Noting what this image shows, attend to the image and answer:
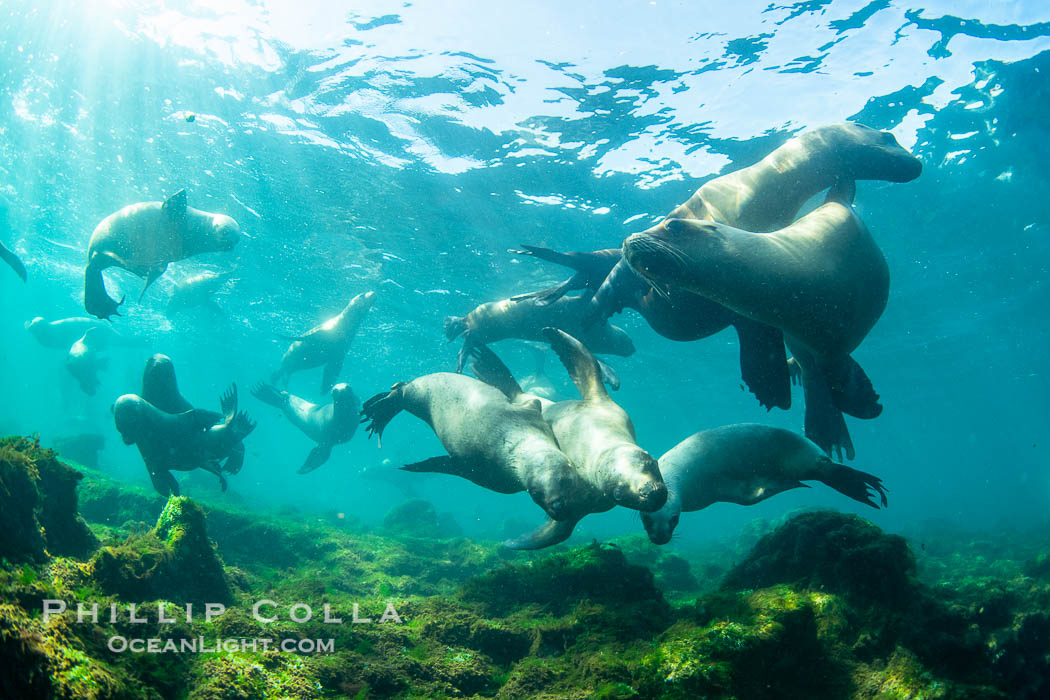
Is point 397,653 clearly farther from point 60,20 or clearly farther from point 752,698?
Result: point 60,20

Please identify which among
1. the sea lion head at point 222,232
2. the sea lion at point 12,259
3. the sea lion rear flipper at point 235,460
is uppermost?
the sea lion at point 12,259

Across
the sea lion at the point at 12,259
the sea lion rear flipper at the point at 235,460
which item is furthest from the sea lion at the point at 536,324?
the sea lion at the point at 12,259

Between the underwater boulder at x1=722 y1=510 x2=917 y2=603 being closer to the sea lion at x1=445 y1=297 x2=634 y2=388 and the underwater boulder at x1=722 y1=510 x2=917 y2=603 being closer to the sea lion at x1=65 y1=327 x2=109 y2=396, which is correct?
the sea lion at x1=445 y1=297 x2=634 y2=388

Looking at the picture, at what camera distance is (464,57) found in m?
8.81

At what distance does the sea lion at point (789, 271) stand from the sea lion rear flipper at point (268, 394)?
14.5 metres

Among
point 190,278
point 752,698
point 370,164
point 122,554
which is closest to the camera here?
point 752,698

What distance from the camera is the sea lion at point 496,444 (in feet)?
10.8

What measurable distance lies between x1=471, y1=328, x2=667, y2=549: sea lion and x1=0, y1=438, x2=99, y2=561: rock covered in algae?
143 inches

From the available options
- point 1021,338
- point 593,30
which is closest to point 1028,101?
point 593,30

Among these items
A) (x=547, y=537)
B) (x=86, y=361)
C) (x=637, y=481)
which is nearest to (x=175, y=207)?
(x=547, y=537)

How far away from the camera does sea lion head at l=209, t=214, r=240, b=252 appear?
8328 mm

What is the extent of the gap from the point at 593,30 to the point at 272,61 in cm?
638

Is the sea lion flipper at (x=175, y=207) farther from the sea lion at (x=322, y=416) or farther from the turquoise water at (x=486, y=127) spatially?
the sea lion at (x=322, y=416)

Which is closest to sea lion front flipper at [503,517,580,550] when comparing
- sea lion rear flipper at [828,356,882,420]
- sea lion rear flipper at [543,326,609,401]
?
sea lion rear flipper at [543,326,609,401]
